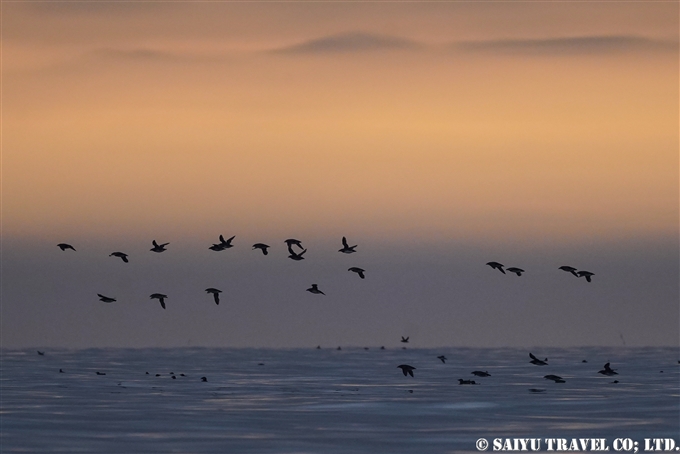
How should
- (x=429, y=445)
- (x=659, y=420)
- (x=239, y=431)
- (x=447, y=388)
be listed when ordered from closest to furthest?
1. (x=429, y=445)
2. (x=239, y=431)
3. (x=659, y=420)
4. (x=447, y=388)

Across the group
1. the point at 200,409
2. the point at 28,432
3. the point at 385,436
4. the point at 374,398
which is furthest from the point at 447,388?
the point at 28,432

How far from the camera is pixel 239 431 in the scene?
43.2 m

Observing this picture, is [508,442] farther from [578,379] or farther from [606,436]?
[578,379]

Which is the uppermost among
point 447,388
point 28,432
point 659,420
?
point 447,388

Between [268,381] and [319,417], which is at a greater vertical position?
[268,381]

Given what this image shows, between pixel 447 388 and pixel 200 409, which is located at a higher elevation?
pixel 447 388

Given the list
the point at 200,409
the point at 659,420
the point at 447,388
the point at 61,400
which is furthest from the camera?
the point at 447,388

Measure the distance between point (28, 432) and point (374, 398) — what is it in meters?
19.6

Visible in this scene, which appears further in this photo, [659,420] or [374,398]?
[374,398]

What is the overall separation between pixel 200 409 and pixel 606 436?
1811 centimetres

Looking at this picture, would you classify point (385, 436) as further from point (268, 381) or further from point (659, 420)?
point (268, 381)

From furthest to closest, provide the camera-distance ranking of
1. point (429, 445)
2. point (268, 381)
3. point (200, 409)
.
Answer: point (268, 381), point (200, 409), point (429, 445)


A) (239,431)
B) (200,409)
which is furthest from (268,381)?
(239,431)

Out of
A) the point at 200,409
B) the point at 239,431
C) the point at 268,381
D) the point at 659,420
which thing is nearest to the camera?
the point at 239,431
